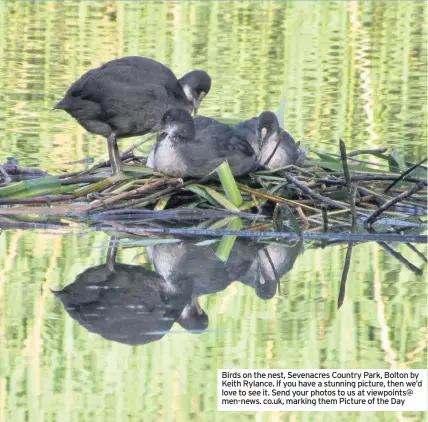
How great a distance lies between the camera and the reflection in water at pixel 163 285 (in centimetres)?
496

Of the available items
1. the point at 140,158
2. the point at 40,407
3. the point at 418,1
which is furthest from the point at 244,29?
the point at 40,407

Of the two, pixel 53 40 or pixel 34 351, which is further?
pixel 53 40

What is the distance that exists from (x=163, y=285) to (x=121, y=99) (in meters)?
2.14

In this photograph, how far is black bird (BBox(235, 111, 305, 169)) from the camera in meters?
7.16

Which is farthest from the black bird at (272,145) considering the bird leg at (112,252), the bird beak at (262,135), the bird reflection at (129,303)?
the bird reflection at (129,303)

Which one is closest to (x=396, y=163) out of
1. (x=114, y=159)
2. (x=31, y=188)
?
(x=114, y=159)

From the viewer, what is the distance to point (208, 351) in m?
4.71

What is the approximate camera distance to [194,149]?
696 cm

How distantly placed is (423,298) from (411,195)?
4.97 ft

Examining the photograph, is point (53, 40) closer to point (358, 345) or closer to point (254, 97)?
point (254, 97)

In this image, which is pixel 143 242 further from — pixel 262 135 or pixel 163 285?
pixel 262 135

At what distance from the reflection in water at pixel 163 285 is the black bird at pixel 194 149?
82 centimetres

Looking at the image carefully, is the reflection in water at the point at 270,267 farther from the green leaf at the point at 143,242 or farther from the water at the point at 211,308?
the green leaf at the point at 143,242

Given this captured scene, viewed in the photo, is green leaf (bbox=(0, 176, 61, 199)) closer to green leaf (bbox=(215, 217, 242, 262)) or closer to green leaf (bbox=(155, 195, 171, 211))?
green leaf (bbox=(155, 195, 171, 211))
